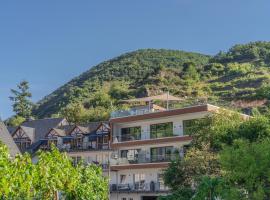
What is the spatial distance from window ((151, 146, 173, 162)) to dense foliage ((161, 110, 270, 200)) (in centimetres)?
479

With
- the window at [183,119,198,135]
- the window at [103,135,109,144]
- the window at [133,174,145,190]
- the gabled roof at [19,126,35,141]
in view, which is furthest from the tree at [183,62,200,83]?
the window at [183,119,198,135]

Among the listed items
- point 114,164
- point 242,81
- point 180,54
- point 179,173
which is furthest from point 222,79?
point 179,173

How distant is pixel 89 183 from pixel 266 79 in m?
76.5

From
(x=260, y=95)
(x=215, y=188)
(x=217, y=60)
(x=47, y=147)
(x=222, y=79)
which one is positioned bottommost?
(x=215, y=188)

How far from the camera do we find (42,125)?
70562mm

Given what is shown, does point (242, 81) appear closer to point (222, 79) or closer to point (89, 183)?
point (222, 79)

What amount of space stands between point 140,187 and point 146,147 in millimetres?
4176

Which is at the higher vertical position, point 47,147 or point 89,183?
point 47,147

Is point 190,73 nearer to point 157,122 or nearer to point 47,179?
point 157,122

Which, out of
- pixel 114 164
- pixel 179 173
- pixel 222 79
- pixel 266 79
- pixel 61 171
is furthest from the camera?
pixel 222 79

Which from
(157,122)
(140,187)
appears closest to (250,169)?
(140,187)

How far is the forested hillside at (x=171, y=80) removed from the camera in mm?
90188

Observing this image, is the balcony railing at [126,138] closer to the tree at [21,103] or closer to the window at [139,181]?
the window at [139,181]

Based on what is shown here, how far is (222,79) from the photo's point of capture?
112 metres
